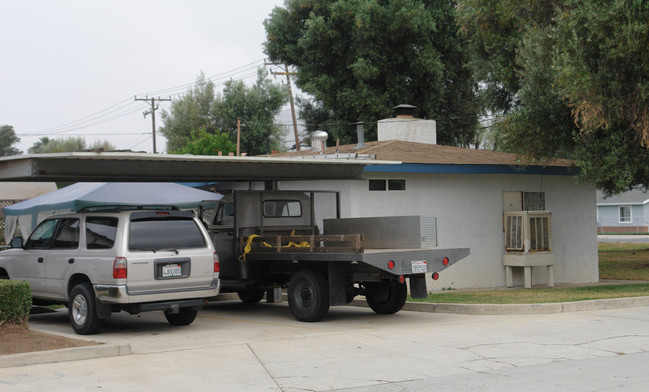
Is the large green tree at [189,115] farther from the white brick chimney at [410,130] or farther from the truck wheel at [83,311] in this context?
the truck wheel at [83,311]

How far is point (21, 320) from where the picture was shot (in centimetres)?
1079

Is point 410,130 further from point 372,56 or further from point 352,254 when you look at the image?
point 372,56

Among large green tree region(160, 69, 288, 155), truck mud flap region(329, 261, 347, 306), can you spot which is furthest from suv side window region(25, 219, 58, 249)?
large green tree region(160, 69, 288, 155)

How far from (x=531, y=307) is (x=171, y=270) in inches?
244

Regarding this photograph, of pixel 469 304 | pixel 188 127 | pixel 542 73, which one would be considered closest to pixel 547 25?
pixel 542 73

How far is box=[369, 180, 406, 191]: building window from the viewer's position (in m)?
18.3

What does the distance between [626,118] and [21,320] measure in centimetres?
1311

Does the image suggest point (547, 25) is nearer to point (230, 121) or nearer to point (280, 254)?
point (280, 254)

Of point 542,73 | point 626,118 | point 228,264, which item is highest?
point 542,73

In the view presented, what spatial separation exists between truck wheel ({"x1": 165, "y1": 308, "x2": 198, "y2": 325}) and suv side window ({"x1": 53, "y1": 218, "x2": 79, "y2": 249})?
74.5 inches

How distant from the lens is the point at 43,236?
42.8 feet

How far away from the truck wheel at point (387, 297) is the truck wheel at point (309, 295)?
139 centimetres

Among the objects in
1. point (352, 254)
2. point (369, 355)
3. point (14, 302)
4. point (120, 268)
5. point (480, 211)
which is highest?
point (480, 211)

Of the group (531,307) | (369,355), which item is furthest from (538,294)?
(369,355)
